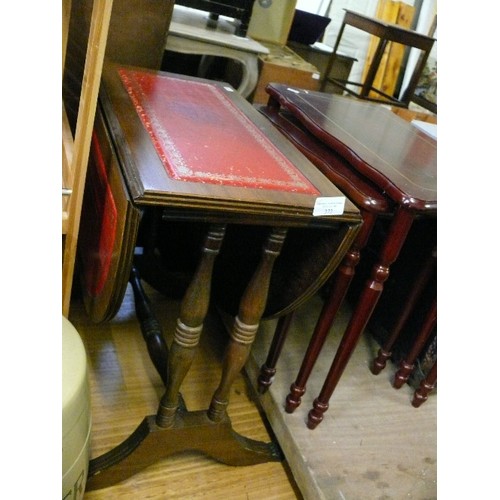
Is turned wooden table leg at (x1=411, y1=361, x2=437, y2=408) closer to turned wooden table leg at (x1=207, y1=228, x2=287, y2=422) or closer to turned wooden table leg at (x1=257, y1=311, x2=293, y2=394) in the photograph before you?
turned wooden table leg at (x1=257, y1=311, x2=293, y2=394)

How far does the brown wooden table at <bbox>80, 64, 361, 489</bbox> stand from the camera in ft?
2.81

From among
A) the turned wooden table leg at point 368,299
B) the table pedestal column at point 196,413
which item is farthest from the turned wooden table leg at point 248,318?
the turned wooden table leg at point 368,299

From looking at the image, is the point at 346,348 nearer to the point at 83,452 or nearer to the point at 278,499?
the point at 278,499

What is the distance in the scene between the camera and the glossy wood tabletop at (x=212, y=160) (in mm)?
831

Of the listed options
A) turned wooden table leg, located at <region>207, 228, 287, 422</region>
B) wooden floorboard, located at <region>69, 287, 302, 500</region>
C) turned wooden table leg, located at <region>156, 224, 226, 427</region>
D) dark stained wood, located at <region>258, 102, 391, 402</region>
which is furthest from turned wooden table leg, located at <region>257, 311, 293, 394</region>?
turned wooden table leg, located at <region>156, 224, 226, 427</region>

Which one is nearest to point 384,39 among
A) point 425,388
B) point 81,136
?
point 425,388

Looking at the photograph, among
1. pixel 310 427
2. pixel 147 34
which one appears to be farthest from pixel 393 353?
pixel 147 34

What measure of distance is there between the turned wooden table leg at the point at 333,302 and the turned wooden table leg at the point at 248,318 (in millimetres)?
190

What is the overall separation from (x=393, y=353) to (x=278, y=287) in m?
0.68

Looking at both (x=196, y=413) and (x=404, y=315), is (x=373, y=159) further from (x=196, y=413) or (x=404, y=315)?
(x=196, y=413)

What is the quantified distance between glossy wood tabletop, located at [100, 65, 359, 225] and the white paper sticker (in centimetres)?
1

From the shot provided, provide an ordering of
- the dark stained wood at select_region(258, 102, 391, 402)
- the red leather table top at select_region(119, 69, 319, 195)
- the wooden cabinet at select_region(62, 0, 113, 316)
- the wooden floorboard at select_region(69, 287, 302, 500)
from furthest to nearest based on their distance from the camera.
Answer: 1. the wooden floorboard at select_region(69, 287, 302, 500)
2. the dark stained wood at select_region(258, 102, 391, 402)
3. the red leather table top at select_region(119, 69, 319, 195)
4. the wooden cabinet at select_region(62, 0, 113, 316)

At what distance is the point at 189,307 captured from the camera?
1.00 m

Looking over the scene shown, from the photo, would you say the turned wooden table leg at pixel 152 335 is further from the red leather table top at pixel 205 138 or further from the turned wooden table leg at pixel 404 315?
the turned wooden table leg at pixel 404 315
